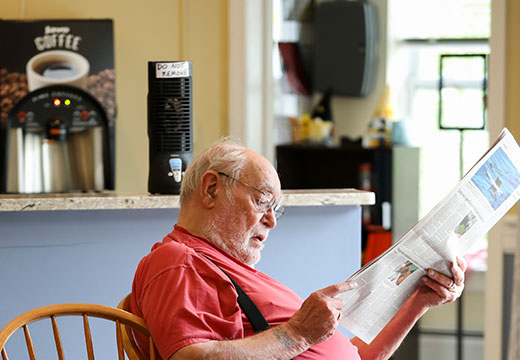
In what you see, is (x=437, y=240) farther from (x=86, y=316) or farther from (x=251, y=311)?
(x=86, y=316)

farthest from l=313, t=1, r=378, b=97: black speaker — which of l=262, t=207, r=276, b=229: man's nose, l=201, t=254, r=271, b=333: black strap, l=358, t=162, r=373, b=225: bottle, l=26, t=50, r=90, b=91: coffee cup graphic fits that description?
l=201, t=254, r=271, b=333: black strap

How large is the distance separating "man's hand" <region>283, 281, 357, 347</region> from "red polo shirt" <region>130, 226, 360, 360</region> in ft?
0.34

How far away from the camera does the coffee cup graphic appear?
10.8 ft

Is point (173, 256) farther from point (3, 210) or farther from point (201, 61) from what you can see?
point (201, 61)

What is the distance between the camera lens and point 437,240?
154 cm

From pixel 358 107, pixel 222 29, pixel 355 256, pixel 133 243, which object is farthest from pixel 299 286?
pixel 358 107

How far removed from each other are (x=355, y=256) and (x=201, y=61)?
1.59 metres

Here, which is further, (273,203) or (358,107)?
(358,107)

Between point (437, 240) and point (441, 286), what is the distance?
16 cm

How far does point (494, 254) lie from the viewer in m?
3.28

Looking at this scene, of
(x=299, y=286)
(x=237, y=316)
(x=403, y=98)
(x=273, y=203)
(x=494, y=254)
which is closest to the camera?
(x=237, y=316)

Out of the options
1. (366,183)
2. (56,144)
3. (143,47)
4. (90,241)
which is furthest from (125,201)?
(366,183)

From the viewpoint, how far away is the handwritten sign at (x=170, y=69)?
216 centimetres

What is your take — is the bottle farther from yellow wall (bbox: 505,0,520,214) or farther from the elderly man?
the elderly man
